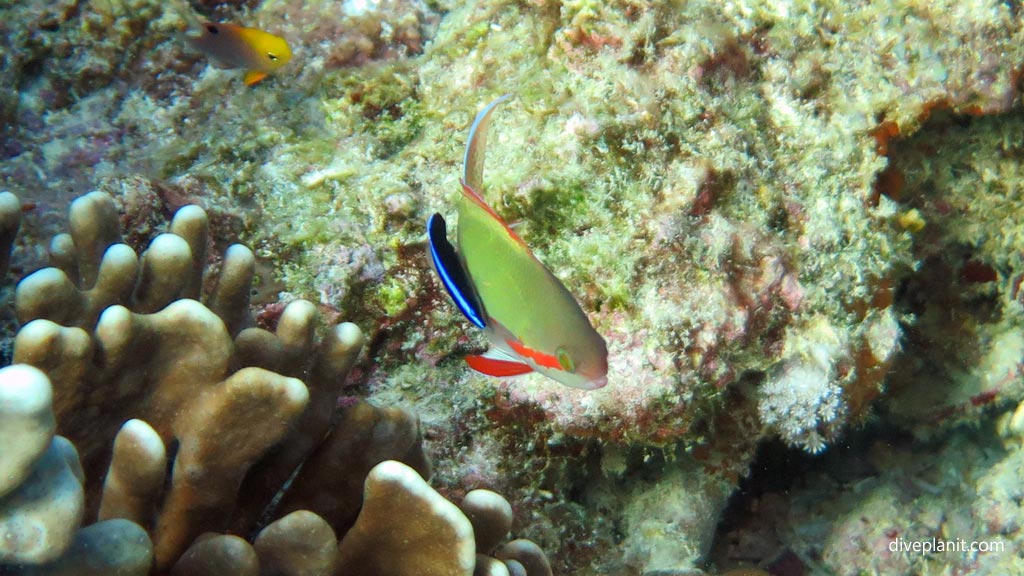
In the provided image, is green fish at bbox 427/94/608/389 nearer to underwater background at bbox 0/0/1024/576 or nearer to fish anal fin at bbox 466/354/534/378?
fish anal fin at bbox 466/354/534/378

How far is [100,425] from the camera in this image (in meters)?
2.07

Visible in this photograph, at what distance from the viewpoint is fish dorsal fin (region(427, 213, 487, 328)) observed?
5.07 feet

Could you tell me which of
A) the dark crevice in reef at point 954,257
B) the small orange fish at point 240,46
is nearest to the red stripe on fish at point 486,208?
the small orange fish at point 240,46

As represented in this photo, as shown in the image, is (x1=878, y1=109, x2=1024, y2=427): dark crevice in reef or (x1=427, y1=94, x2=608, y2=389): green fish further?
(x1=878, y1=109, x2=1024, y2=427): dark crevice in reef

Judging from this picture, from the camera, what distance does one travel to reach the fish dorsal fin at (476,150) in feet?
5.46

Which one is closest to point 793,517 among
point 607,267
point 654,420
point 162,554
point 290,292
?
point 654,420

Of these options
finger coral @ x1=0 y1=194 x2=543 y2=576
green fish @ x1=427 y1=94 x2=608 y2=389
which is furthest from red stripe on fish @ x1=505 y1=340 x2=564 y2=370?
finger coral @ x1=0 y1=194 x2=543 y2=576

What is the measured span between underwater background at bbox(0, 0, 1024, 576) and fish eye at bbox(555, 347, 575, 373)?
0.70 metres

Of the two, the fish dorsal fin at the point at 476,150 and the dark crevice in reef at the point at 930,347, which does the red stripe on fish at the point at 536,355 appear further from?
the dark crevice in reef at the point at 930,347

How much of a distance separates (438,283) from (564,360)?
1.63m

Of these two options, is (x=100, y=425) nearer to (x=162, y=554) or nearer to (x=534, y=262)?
(x=162, y=554)

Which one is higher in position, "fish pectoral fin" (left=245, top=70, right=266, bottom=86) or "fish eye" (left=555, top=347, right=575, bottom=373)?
"fish eye" (left=555, top=347, right=575, bottom=373)

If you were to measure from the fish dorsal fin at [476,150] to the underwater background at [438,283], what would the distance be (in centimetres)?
91

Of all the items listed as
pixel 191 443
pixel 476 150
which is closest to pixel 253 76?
pixel 191 443
